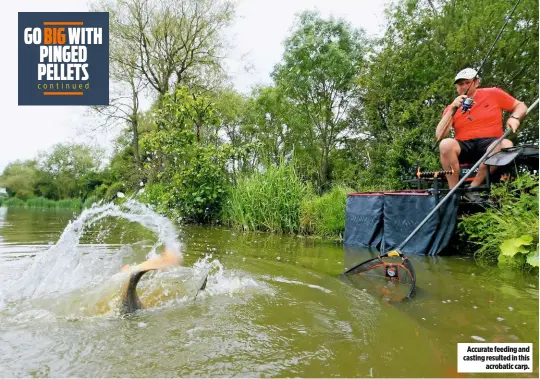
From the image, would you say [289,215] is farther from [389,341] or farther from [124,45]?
[124,45]

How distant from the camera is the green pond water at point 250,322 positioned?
1.66m

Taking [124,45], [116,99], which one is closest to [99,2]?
[124,45]

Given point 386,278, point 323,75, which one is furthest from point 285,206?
point 323,75

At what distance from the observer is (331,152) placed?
12.9 metres

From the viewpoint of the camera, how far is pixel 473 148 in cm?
446

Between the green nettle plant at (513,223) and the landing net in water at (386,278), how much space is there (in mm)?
1186

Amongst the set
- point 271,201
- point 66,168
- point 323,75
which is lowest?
point 271,201

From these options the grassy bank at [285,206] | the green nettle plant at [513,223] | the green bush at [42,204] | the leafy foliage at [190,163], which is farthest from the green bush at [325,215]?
the green bush at [42,204]

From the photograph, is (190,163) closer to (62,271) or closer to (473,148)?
(62,271)

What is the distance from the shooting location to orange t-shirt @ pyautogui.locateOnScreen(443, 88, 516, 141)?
4379 mm

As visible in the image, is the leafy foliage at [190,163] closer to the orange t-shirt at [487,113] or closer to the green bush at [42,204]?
the orange t-shirt at [487,113]

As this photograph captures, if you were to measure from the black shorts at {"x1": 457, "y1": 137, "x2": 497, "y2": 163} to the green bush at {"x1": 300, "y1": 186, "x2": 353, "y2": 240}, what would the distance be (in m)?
2.38

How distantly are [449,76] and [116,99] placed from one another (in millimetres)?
16366

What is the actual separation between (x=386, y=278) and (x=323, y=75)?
988 centimetres
